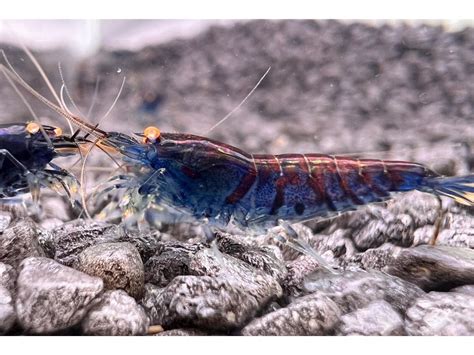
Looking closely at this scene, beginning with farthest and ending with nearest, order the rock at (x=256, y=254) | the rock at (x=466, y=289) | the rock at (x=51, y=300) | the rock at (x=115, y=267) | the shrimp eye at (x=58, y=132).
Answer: the shrimp eye at (x=58, y=132) → the rock at (x=256, y=254) → the rock at (x=466, y=289) → the rock at (x=115, y=267) → the rock at (x=51, y=300)

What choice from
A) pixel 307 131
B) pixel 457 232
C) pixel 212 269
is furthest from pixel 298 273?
pixel 457 232

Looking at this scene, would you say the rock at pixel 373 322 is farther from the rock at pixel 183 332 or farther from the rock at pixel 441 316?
the rock at pixel 183 332

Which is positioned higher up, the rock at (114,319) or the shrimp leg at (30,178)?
the shrimp leg at (30,178)

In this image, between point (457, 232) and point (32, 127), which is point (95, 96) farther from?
point (457, 232)

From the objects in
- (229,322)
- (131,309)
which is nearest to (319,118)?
(229,322)

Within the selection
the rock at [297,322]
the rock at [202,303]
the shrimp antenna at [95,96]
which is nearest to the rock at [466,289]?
the rock at [297,322]
